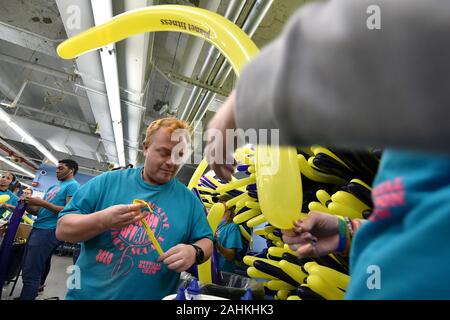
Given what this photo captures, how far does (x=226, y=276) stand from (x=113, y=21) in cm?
131

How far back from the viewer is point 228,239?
1759mm

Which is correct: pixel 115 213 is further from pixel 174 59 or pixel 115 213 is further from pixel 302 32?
pixel 174 59

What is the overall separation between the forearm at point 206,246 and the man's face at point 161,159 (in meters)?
0.29

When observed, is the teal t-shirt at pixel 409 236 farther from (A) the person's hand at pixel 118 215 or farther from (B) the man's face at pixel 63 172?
(B) the man's face at pixel 63 172

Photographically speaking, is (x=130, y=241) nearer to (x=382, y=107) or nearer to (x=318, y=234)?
(x=318, y=234)

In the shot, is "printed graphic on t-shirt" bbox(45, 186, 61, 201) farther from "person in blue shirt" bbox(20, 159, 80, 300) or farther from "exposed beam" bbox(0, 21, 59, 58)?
"exposed beam" bbox(0, 21, 59, 58)

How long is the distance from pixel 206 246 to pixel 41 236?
7.65ft

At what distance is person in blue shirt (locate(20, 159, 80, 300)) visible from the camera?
241 cm

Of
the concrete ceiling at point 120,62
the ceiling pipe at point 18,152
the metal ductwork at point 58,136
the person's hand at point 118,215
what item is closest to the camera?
the person's hand at point 118,215

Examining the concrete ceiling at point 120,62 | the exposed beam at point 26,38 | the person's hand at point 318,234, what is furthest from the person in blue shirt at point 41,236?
the person's hand at point 318,234

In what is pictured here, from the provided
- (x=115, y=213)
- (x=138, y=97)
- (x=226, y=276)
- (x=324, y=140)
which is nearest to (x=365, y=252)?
(x=324, y=140)

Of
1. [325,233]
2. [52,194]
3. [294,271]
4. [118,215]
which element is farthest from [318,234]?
[52,194]

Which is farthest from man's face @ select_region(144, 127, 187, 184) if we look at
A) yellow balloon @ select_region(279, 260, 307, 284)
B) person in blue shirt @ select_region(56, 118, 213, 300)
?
yellow balloon @ select_region(279, 260, 307, 284)

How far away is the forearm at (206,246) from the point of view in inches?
40.6
